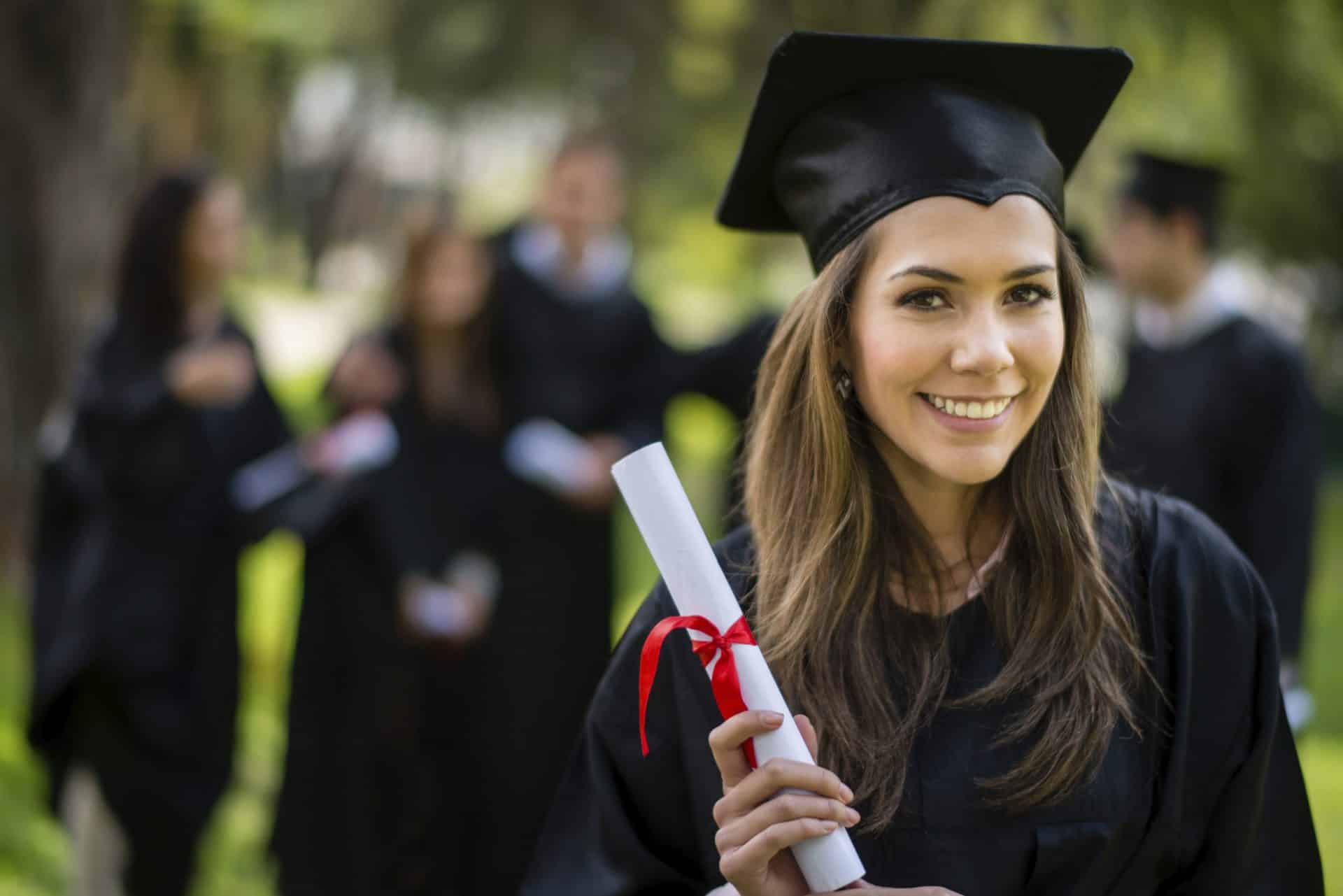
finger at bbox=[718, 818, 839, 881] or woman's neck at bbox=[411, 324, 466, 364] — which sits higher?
woman's neck at bbox=[411, 324, 466, 364]

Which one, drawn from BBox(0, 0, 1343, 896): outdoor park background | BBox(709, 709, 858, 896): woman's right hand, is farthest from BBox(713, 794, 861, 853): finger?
BBox(0, 0, 1343, 896): outdoor park background

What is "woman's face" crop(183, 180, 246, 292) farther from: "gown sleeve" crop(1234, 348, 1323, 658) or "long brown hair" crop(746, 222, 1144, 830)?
"long brown hair" crop(746, 222, 1144, 830)

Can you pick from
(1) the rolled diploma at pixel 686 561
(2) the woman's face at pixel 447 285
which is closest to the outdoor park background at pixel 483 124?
(2) the woman's face at pixel 447 285

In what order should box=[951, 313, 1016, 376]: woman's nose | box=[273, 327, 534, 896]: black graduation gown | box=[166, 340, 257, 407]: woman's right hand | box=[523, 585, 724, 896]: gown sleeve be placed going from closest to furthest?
1. box=[951, 313, 1016, 376]: woman's nose
2. box=[523, 585, 724, 896]: gown sleeve
3. box=[166, 340, 257, 407]: woman's right hand
4. box=[273, 327, 534, 896]: black graduation gown

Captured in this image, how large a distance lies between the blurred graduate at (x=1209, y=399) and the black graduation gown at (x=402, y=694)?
7.31 ft

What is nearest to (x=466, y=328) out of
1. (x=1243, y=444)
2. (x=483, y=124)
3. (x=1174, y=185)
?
(x=1174, y=185)

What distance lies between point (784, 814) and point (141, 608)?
404 centimetres

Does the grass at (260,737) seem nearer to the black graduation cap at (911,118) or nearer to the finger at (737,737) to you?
the black graduation cap at (911,118)

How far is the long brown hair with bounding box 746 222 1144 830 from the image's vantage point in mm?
2051

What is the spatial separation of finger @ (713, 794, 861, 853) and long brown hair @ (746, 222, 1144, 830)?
0.22m

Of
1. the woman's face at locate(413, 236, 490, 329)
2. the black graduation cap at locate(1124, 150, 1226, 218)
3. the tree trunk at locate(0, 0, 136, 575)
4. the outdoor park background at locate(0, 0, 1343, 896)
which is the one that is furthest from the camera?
the tree trunk at locate(0, 0, 136, 575)

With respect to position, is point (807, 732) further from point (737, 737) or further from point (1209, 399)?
point (1209, 399)

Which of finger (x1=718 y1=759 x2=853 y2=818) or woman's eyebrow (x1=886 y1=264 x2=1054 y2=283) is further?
woman's eyebrow (x1=886 y1=264 x2=1054 y2=283)

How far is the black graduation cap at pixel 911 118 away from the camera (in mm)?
2086
